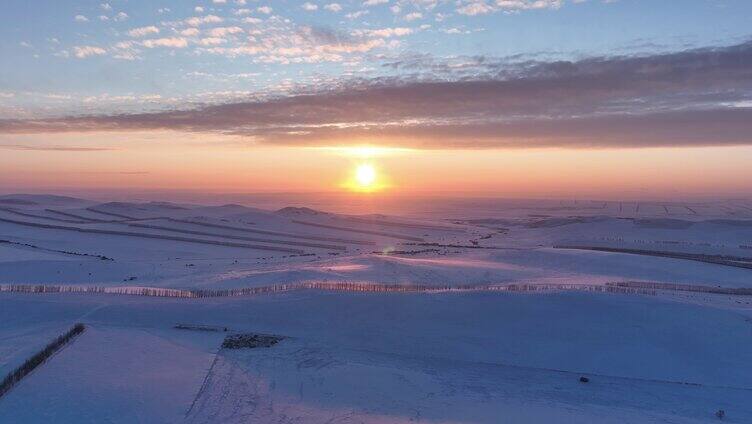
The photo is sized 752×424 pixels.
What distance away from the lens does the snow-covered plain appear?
500 inches

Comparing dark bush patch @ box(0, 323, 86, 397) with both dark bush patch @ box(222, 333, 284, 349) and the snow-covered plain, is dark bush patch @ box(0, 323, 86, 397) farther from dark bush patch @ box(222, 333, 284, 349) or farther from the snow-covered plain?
dark bush patch @ box(222, 333, 284, 349)

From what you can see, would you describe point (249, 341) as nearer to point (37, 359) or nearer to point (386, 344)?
point (386, 344)

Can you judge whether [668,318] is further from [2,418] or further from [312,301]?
[2,418]

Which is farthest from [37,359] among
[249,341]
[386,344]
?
[386,344]

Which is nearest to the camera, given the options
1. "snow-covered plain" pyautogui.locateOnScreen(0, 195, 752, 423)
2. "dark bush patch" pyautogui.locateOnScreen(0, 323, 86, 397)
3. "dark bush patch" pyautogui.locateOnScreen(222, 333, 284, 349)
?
"snow-covered plain" pyautogui.locateOnScreen(0, 195, 752, 423)

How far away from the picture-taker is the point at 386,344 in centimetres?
1739

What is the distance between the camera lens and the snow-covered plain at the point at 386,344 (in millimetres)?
12711

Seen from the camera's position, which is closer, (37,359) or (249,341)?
(37,359)

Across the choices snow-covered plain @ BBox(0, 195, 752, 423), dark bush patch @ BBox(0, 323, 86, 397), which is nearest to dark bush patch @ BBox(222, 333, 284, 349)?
snow-covered plain @ BBox(0, 195, 752, 423)

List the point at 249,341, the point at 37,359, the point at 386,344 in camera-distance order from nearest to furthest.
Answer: the point at 37,359 < the point at 249,341 < the point at 386,344

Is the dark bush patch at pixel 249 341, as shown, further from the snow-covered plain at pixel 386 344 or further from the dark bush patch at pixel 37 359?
the dark bush patch at pixel 37 359

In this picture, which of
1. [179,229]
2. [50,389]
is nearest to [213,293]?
[50,389]

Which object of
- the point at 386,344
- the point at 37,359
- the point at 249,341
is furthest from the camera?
the point at 386,344

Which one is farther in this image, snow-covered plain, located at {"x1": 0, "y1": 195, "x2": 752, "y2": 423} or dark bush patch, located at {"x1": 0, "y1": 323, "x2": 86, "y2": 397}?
dark bush patch, located at {"x1": 0, "y1": 323, "x2": 86, "y2": 397}
